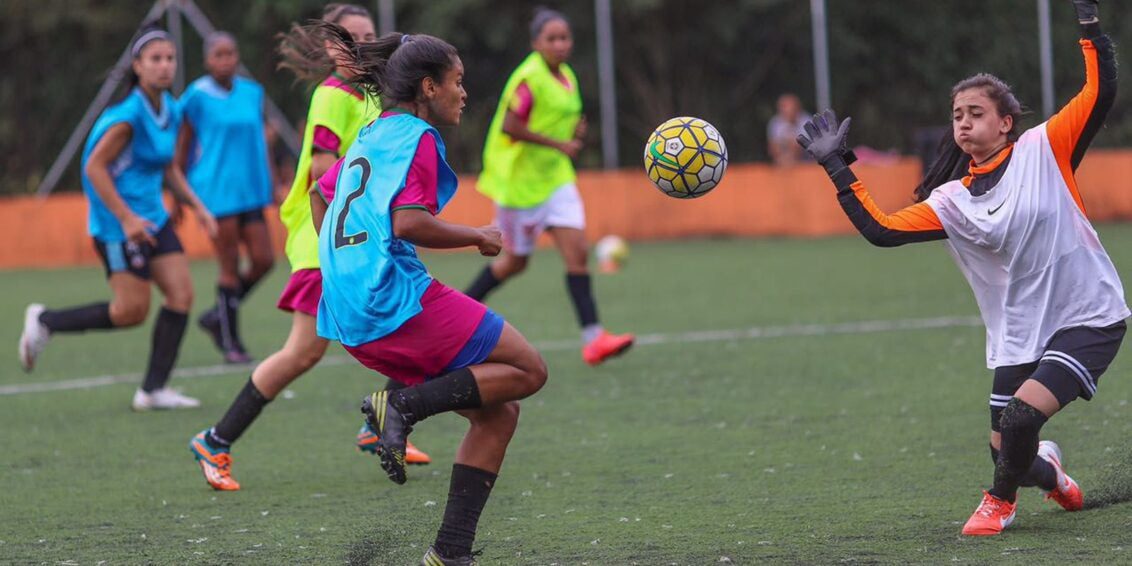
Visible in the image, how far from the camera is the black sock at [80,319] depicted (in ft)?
30.7

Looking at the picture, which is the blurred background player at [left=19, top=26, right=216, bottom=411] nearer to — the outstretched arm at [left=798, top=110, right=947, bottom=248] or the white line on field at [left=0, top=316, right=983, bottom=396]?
the white line on field at [left=0, top=316, right=983, bottom=396]

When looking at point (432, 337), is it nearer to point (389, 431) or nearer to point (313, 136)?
point (389, 431)

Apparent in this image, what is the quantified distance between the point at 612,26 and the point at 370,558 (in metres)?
19.8

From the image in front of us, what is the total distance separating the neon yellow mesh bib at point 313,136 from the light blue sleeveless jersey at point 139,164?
6.51ft

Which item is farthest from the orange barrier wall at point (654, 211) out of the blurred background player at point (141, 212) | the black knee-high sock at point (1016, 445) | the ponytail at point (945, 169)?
the black knee-high sock at point (1016, 445)

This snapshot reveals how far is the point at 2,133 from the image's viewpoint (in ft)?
83.6

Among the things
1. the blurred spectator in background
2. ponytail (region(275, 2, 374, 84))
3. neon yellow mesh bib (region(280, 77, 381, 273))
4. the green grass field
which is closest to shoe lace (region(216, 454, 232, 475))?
the green grass field

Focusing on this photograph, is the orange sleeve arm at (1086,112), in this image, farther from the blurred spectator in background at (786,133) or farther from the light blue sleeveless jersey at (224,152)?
the blurred spectator in background at (786,133)

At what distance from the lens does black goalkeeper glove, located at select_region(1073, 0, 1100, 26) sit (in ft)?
17.5

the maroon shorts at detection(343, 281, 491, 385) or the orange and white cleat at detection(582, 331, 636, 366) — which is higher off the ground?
the maroon shorts at detection(343, 281, 491, 385)

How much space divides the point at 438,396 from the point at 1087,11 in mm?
2446

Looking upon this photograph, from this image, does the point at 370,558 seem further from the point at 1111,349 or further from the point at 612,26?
the point at 612,26

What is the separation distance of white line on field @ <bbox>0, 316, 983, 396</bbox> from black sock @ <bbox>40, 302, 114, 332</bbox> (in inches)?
40.5

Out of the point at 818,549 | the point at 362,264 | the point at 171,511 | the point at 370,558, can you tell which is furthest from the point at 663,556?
the point at 171,511
